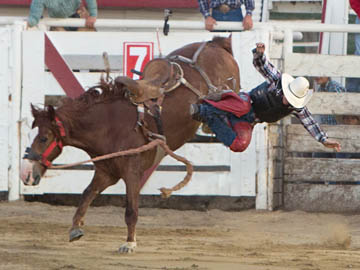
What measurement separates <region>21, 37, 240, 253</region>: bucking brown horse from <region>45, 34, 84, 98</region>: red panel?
146cm

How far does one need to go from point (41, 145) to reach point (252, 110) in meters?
1.91

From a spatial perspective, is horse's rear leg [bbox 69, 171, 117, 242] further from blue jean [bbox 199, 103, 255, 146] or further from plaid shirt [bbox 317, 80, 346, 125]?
plaid shirt [bbox 317, 80, 346, 125]

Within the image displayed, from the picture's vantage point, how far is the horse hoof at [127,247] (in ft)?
20.6

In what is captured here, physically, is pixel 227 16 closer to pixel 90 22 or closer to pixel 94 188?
pixel 90 22

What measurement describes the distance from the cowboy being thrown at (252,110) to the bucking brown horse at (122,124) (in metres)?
0.41

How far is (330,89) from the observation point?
920cm

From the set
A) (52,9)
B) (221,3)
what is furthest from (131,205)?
(221,3)

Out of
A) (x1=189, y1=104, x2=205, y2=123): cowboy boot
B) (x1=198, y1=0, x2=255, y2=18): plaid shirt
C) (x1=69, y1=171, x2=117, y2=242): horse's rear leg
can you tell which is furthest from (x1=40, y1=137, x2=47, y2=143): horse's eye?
(x1=198, y1=0, x2=255, y2=18): plaid shirt

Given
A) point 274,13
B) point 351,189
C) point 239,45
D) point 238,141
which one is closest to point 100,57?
point 239,45

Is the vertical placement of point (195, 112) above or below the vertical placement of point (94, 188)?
above

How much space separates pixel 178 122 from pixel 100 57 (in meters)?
1.90

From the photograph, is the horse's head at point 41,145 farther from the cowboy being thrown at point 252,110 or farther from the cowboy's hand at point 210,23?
the cowboy's hand at point 210,23

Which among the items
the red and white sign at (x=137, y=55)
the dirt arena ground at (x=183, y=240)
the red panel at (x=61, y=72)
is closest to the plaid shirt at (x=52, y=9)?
the red panel at (x=61, y=72)

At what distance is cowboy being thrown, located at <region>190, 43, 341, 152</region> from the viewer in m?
6.73
